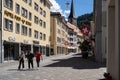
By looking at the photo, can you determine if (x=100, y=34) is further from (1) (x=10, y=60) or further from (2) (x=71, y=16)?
(2) (x=71, y=16)

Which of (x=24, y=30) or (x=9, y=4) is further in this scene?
(x=24, y=30)

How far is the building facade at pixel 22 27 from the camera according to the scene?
138 feet

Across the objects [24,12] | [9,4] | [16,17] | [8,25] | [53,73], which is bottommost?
[53,73]

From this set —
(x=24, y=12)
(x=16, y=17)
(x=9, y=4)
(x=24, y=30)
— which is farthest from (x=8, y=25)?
(x=24, y=12)

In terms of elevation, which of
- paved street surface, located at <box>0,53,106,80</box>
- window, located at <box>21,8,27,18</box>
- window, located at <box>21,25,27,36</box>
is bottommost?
paved street surface, located at <box>0,53,106,80</box>

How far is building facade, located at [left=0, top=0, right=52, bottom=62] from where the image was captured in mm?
41938

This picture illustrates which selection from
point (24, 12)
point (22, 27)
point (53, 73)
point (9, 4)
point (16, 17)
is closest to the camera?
point (53, 73)

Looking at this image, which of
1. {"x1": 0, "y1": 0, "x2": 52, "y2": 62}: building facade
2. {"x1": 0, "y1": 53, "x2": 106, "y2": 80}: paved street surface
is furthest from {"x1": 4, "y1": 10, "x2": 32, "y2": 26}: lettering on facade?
{"x1": 0, "y1": 53, "x2": 106, "y2": 80}: paved street surface

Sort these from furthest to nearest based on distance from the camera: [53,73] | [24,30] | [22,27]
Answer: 1. [24,30]
2. [22,27]
3. [53,73]

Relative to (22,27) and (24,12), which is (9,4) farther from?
(24,12)

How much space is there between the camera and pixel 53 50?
89.2 m

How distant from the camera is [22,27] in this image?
50.7 metres

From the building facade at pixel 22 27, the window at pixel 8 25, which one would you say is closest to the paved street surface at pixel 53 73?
the building facade at pixel 22 27

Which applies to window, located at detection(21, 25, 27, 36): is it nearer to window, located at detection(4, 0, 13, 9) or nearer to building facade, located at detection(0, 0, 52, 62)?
building facade, located at detection(0, 0, 52, 62)
